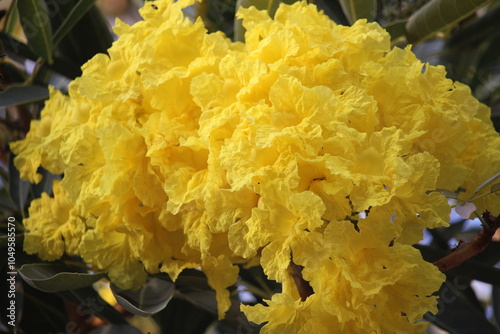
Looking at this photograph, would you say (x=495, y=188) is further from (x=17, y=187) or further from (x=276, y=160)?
(x=17, y=187)

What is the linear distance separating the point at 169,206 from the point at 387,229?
276mm

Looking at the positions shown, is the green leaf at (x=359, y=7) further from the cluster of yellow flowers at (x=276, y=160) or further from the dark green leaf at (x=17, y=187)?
the dark green leaf at (x=17, y=187)

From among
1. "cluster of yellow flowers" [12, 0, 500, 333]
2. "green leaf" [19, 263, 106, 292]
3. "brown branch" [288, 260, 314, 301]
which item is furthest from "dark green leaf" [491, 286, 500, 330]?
"green leaf" [19, 263, 106, 292]

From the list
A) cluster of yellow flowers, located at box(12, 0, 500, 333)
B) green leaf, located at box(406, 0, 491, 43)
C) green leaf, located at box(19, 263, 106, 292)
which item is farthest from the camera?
green leaf, located at box(406, 0, 491, 43)

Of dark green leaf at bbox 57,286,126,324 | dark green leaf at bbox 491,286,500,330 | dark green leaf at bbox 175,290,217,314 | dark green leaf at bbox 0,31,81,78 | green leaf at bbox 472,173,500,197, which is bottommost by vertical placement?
dark green leaf at bbox 491,286,500,330

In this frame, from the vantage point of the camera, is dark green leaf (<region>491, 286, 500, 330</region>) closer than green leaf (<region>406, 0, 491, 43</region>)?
No

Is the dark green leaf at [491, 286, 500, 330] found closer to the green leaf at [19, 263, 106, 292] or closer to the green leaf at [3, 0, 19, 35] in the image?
the green leaf at [19, 263, 106, 292]

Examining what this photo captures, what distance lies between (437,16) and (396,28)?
0.26ft

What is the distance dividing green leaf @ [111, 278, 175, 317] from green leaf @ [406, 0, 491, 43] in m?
0.62

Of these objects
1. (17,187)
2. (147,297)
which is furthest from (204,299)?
(17,187)

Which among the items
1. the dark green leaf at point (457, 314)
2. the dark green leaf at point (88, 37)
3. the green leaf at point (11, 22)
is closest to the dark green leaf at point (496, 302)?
the dark green leaf at point (457, 314)

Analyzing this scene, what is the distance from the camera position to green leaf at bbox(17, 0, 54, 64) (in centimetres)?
113

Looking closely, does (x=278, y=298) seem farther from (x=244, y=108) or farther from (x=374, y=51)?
(x=374, y=51)

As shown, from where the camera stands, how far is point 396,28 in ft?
3.76
